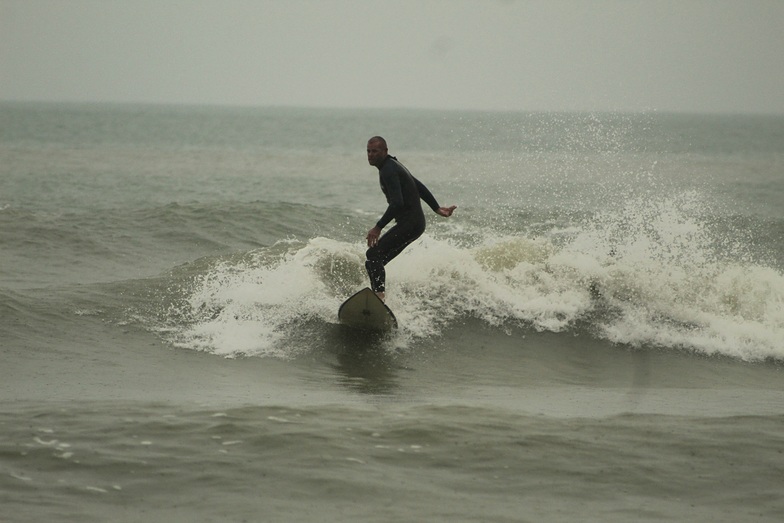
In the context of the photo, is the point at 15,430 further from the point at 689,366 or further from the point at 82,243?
the point at 82,243

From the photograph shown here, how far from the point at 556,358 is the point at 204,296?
4210 mm

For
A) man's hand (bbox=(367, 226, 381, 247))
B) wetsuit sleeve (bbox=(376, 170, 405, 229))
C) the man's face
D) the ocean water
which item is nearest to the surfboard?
the ocean water

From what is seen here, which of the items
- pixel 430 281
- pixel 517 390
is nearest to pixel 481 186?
pixel 430 281

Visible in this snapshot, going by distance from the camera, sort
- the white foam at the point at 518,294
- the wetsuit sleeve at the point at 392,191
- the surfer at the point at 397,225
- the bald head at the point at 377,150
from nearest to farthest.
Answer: the bald head at the point at 377,150, the wetsuit sleeve at the point at 392,191, the surfer at the point at 397,225, the white foam at the point at 518,294

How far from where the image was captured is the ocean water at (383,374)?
5.46 metres

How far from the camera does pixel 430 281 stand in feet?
35.2

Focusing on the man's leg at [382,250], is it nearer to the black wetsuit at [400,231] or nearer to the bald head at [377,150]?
the black wetsuit at [400,231]

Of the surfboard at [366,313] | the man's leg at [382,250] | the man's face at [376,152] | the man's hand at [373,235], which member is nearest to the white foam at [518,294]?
the surfboard at [366,313]

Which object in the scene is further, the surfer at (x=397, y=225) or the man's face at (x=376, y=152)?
the surfer at (x=397, y=225)

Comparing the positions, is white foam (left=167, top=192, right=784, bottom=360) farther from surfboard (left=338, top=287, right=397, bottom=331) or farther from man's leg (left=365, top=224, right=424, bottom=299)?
man's leg (left=365, top=224, right=424, bottom=299)

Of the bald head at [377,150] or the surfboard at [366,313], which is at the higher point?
the bald head at [377,150]

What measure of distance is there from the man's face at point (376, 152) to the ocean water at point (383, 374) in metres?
1.93

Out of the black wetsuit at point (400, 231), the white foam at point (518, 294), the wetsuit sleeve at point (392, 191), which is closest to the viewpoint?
the wetsuit sleeve at point (392, 191)

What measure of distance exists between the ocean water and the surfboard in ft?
0.57
